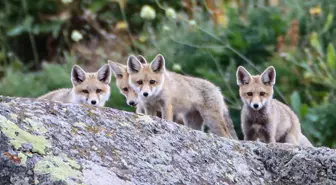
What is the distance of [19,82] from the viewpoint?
15297 mm

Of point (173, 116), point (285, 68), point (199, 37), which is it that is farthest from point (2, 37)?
point (173, 116)

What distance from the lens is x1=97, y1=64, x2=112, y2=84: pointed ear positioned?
10.6 meters

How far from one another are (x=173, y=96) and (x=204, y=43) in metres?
5.37

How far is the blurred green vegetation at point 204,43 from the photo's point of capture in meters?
13.5

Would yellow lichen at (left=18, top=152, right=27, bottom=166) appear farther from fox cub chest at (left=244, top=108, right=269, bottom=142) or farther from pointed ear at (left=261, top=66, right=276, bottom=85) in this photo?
pointed ear at (left=261, top=66, right=276, bottom=85)

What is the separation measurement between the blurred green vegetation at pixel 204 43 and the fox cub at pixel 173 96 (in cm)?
149

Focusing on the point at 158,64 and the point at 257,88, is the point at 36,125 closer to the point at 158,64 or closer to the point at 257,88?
the point at 158,64

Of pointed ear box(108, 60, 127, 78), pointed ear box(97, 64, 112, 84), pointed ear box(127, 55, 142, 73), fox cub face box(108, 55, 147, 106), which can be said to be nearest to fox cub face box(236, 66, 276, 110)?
pointed ear box(127, 55, 142, 73)

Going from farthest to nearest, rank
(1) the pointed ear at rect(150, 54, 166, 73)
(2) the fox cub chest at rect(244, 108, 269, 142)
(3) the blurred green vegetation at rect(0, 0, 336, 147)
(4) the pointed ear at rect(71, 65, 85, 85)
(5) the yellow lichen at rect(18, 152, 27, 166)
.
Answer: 1. (3) the blurred green vegetation at rect(0, 0, 336, 147)
2. (4) the pointed ear at rect(71, 65, 85, 85)
3. (1) the pointed ear at rect(150, 54, 166, 73)
4. (2) the fox cub chest at rect(244, 108, 269, 142)
5. (5) the yellow lichen at rect(18, 152, 27, 166)

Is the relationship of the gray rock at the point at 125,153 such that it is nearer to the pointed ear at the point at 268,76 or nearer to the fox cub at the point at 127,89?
the pointed ear at the point at 268,76

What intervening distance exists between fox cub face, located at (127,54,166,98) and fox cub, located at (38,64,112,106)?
2.11 ft

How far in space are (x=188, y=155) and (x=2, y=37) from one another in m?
13.0

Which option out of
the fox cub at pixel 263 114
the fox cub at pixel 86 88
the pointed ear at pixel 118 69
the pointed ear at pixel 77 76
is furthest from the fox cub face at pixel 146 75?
the fox cub at pixel 263 114

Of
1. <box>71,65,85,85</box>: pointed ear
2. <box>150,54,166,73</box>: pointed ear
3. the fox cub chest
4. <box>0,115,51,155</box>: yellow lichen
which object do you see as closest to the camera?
<box>0,115,51,155</box>: yellow lichen
